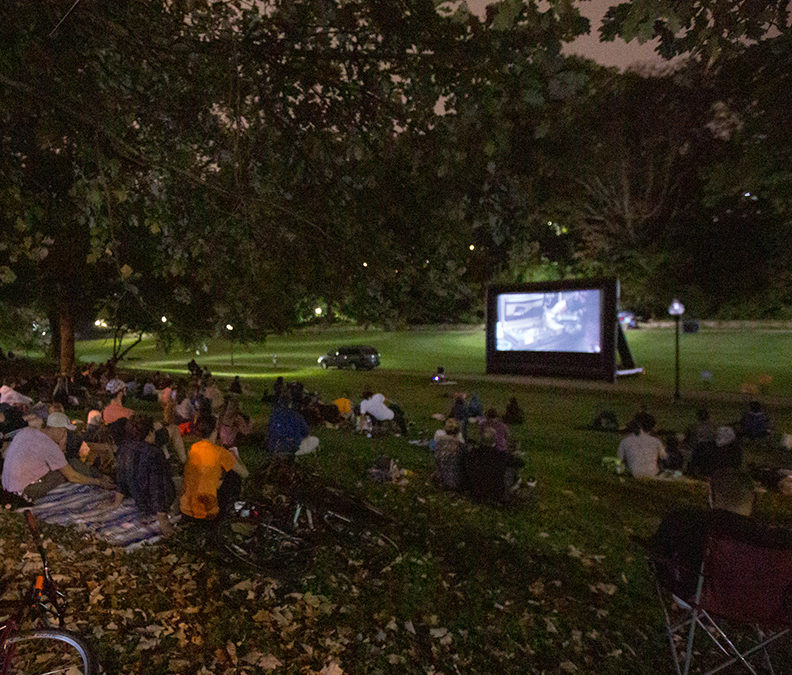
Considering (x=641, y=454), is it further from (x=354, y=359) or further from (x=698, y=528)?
(x=354, y=359)

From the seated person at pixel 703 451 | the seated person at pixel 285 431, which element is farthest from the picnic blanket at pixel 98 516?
the seated person at pixel 703 451


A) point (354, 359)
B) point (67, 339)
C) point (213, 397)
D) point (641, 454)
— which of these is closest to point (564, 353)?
point (354, 359)

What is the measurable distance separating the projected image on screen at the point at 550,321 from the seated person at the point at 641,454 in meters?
20.3

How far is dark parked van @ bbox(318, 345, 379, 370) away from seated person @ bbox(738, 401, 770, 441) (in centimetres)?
2613

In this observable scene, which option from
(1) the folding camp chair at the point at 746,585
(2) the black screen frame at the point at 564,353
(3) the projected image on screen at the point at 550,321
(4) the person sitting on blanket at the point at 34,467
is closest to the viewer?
(1) the folding camp chair at the point at 746,585

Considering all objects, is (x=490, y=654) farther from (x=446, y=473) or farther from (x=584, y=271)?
(x=584, y=271)

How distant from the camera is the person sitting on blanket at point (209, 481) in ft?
19.9

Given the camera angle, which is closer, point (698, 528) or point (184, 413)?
point (698, 528)

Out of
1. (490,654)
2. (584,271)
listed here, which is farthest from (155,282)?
(584,271)

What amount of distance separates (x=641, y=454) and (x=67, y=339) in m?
24.8

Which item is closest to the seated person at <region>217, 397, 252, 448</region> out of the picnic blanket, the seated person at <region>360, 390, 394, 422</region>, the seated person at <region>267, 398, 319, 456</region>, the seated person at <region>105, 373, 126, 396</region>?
the seated person at <region>267, 398, 319, 456</region>

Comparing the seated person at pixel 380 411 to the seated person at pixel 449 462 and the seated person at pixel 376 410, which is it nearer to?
the seated person at pixel 376 410

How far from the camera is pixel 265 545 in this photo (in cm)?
589

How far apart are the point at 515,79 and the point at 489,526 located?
15.1 feet
